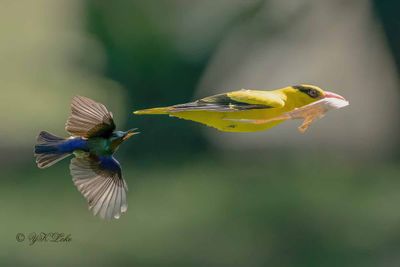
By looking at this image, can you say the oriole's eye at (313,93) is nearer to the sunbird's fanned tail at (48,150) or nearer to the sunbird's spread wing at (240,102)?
the sunbird's spread wing at (240,102)

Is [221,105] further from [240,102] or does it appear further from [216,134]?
[216,134]

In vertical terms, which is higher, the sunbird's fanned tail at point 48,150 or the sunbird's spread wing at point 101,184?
the sunbird's fanned tail at point 48,150

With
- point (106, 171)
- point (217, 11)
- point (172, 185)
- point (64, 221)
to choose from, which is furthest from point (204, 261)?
point (106, 171)

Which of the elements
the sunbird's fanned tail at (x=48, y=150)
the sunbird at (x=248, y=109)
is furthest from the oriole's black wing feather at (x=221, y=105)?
the sunbird's fanned tail at (x=48, y=150)

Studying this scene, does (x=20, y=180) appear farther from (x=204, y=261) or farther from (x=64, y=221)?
(x=204, y=261)

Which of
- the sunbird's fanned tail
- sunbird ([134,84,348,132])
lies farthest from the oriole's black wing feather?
the sunbird's fanned tail

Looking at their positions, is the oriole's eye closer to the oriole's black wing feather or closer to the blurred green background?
the oriole's black wing feather

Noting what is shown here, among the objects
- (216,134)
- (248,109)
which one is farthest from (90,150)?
(216,134)
